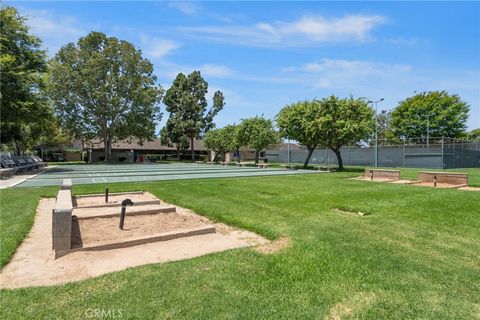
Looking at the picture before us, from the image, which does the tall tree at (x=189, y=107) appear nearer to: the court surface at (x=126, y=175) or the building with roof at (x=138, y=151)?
the building with roof at (x=138, y=151)

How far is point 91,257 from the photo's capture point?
199 inches

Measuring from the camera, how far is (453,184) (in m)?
15.3

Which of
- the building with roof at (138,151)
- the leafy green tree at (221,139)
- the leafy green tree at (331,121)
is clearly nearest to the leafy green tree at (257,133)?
the leafy green tree at (221,139)

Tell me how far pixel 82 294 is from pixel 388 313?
3132 millimetres

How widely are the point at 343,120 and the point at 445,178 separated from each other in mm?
11743

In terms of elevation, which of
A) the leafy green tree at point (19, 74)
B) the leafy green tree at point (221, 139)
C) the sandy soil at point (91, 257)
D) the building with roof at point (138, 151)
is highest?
the leafy green tree at point (19, 74)

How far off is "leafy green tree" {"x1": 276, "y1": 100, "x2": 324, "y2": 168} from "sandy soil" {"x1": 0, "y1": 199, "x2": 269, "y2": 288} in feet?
73.4

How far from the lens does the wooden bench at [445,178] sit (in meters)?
15.1

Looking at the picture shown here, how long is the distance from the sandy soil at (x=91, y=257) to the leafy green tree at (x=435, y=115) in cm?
5001

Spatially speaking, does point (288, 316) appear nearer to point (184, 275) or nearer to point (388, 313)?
point (388, 313)

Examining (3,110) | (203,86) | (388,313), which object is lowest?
(388,313)

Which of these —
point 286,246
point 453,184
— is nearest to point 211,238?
point 286,246

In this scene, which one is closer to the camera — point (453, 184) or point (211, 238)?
point (211, 238)

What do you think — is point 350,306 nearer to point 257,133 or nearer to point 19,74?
point 19,74
